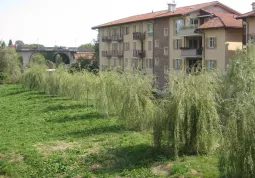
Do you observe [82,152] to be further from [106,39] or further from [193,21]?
[106,39]

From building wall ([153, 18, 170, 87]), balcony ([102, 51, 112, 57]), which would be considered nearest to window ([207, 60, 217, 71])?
building wall ([153, 18, 170, 87])

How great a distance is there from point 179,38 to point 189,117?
101 feet

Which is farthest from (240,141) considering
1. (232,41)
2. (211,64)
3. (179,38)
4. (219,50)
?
(179,38)

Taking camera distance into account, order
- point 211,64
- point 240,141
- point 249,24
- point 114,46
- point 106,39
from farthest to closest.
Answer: point 106,39 → point 114,46 → point 211,64 → point 249,24 → point 240,141

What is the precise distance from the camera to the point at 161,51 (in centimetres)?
4691

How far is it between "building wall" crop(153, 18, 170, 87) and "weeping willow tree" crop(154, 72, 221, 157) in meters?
31.2

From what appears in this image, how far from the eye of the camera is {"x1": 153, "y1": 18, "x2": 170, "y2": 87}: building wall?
4588 centimetres

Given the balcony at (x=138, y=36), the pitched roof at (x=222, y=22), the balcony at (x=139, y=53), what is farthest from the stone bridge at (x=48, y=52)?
the pitched roof at (x=222, y=22)

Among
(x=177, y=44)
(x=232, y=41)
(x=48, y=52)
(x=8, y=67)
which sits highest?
(x=48, y=52)

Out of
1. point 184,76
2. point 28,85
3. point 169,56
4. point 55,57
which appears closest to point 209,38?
point 169,56

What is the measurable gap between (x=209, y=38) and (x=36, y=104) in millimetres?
18727

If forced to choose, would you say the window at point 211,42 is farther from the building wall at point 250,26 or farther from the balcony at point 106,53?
the balcony at point 106,53

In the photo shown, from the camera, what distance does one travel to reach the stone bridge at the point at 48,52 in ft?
285

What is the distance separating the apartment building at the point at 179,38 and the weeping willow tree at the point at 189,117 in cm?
1393
